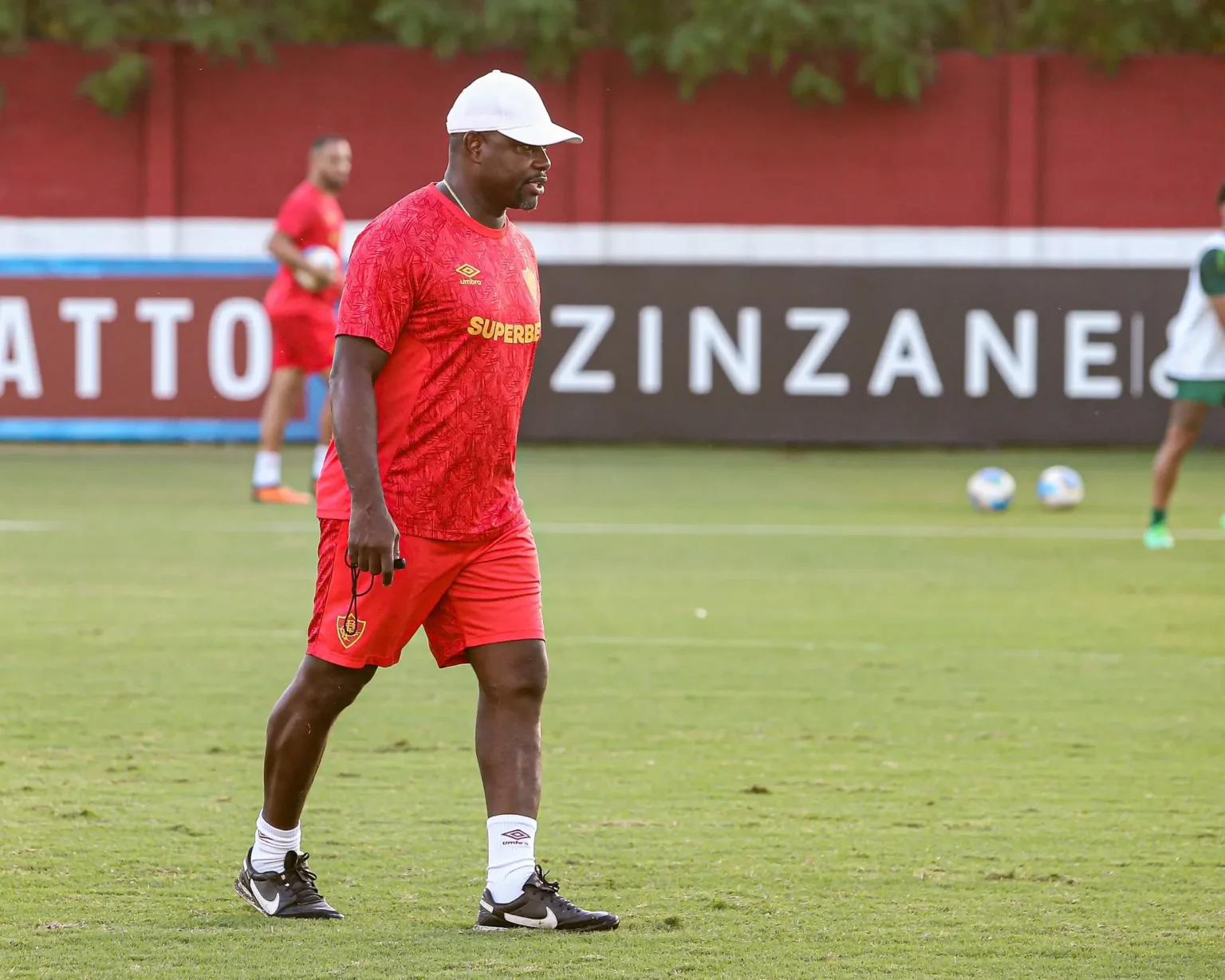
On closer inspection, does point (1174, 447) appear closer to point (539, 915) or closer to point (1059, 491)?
point (1059, 491)

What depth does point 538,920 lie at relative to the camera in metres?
5.00

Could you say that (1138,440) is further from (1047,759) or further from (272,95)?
(1047,759)

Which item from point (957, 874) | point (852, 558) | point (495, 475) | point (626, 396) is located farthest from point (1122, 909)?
point (626, 396)

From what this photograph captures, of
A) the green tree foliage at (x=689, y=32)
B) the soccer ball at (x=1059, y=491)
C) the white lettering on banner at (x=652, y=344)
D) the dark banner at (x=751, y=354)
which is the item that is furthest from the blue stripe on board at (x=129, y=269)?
the soccer ball at (x=1059, y=491)

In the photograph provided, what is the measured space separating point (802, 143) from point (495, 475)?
64.9ft

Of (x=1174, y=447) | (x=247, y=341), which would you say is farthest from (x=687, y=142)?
(x=1174, y=447)

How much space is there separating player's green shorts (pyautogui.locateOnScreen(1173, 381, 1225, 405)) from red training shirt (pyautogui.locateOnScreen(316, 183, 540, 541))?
8.71 meters

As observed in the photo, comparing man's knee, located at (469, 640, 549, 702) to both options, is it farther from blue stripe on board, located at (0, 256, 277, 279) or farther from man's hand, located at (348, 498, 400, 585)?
blue stripe on board, located at (0, 256, 277, 279)

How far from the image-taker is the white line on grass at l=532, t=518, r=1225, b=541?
1392cm

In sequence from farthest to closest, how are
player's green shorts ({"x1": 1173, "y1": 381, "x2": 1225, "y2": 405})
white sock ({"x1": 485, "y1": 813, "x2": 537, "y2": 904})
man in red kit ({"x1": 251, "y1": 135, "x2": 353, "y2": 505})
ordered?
man in red kit ({"x1": 251, "y1": 135, "x2": 353, "y2": 505}), player's green shorts ({"x1": 1173, "y1": 381, "x2": 1225, "y2": 405}), white sock ({"x1": 485, "y1": 813, "x2": 537, "y2": 904})

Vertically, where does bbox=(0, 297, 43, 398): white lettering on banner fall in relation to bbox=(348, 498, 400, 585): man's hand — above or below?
below

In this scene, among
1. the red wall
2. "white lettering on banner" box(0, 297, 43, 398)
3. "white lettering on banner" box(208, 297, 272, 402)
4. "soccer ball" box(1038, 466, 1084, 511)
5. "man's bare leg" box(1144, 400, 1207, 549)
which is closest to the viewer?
"man's bare leg" box(1144, 400, 1207, 549)

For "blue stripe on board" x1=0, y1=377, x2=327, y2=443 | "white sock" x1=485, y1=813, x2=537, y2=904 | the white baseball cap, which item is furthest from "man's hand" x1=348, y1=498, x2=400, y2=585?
"blue stripe on board" x1=0, y1=377, x2=327, y2=443

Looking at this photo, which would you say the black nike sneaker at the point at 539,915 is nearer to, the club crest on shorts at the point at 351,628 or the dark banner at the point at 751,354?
the club crest on shorts at the point at 351,628
